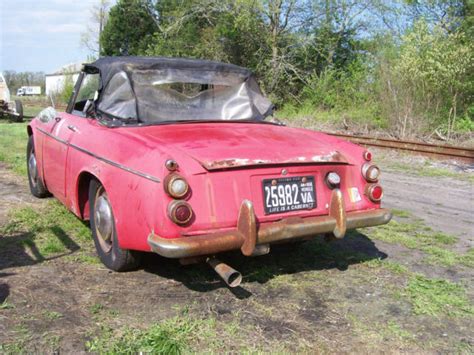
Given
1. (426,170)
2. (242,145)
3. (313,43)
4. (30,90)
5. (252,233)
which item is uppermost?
(313,43)

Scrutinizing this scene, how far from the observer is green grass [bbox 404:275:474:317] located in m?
3.26

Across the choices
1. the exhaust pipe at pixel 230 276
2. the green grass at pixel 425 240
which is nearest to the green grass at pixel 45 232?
the exhaust pipe at pixel 230 276

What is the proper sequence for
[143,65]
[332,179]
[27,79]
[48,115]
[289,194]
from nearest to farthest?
1. [289,194]
2. [332,179]
3. [143,65]
4. [48,115]
5. [27,79]

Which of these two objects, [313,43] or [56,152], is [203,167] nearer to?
[56,152]

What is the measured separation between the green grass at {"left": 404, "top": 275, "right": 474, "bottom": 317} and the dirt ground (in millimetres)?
64

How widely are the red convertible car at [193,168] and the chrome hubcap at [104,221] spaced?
0.01 m

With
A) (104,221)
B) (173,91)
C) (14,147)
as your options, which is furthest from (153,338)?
(14,147)

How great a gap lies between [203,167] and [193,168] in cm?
7

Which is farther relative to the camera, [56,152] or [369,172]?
[56,152]

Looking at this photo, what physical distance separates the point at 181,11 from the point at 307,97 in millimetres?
8069

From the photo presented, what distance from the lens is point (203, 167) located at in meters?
3.14

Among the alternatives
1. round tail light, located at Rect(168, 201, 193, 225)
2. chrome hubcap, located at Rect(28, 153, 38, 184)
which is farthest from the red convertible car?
chrome hubcap, located at Rect(28, 153, 38, 184)

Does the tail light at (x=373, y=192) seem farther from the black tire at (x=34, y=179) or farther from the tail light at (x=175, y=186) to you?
the black tire at (x=34, y=179)

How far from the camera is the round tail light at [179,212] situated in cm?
302
